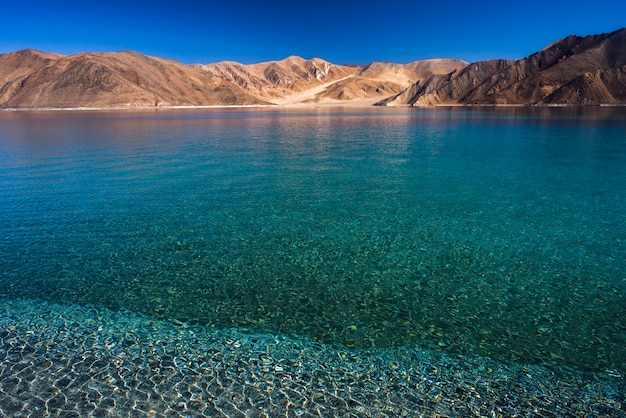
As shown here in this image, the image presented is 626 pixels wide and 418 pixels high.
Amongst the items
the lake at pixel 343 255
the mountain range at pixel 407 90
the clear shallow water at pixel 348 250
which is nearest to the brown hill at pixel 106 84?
the mountain range at pixel 407 90

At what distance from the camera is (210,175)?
74.2 feet

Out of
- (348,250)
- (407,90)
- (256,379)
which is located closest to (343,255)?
(348,250)

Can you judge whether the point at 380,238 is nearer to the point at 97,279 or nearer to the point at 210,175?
the point at 97,279

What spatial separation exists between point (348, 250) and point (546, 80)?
152 meters

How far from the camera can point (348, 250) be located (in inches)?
473

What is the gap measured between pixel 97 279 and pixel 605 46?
17783 centimetres

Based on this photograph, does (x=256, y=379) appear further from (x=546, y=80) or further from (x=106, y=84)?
(x=106, y=84)

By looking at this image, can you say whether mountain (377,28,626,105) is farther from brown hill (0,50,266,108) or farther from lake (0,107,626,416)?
lake (0,107,626,416)

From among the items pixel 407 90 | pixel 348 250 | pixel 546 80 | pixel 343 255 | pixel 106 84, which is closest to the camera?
pixel 343 255

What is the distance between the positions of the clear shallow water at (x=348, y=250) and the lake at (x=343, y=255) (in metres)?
0.05

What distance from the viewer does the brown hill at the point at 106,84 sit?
460 ft

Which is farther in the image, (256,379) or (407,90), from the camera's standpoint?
(407,90)

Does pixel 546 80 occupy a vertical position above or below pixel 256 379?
above

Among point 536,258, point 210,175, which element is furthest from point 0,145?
point 536,258
